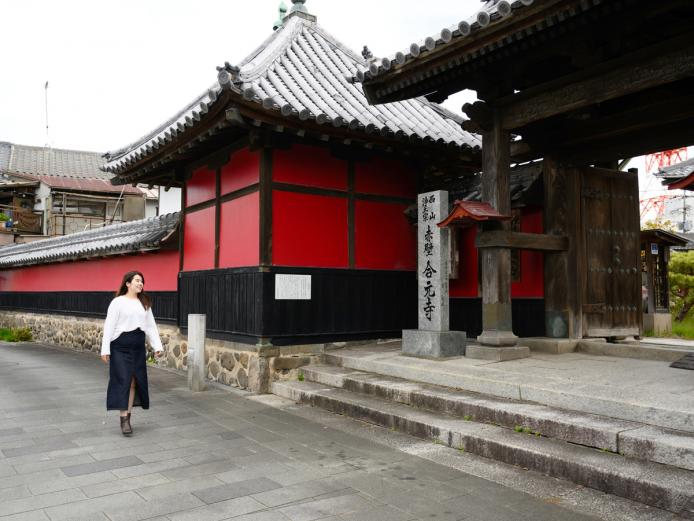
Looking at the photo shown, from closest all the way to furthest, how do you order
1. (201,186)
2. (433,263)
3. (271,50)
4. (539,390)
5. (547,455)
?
(547,455), (539,390), (433,263), (271,50), (201,186)

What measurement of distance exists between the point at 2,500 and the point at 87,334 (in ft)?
42.7

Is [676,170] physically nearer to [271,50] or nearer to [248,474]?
[271,50]

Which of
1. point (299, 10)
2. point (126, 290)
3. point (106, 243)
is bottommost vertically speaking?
point (126, 290)

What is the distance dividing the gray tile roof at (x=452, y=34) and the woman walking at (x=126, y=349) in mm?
4092

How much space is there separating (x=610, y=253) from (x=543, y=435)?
187 inches

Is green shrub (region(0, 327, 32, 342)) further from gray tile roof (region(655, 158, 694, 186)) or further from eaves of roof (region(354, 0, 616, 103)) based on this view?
gray tile roof (region(655, 158, 694, 186))

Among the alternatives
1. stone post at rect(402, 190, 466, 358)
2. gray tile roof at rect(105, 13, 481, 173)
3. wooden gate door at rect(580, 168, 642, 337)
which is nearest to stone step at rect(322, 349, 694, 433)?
stone post at rect(402, 190, 466, 358)

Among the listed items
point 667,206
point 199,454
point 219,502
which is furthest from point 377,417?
point 667,206

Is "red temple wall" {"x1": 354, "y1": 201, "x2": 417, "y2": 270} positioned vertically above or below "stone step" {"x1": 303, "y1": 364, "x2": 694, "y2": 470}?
above

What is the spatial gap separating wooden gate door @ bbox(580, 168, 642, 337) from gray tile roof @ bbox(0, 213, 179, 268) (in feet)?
26.4

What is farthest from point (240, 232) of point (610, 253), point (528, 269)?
point (610, 253)

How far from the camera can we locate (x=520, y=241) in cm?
766

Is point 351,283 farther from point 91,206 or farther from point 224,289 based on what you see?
point 91,206

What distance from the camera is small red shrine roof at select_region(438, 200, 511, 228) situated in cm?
722
